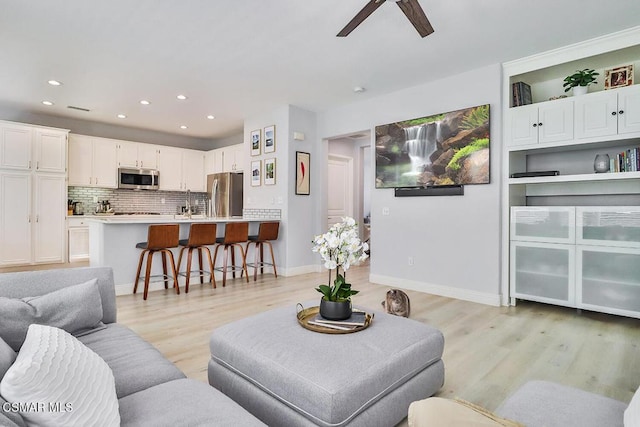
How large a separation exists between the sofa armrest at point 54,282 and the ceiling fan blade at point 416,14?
2580 millimetres

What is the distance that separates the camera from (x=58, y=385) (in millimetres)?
928

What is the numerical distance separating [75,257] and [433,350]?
7.04 meters

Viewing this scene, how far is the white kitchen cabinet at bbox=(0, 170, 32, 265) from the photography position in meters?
5.80

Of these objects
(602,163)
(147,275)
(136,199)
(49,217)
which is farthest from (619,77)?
(49,217)

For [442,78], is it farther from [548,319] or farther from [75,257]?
[75,257]

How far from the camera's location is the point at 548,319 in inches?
137

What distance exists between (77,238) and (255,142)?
152 inches

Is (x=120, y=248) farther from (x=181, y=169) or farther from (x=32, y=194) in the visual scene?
(x=181, y=169)

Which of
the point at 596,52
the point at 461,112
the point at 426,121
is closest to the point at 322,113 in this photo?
the point at 426,121

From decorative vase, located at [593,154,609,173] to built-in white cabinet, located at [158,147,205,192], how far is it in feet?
24.3

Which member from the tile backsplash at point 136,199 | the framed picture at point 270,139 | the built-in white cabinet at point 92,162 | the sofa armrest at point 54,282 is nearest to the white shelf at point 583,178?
the framed picture at point 270,139

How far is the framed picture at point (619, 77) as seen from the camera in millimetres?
3338

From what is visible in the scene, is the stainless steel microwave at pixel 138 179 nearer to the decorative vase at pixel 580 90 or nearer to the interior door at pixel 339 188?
the interior door at pixel 339 188

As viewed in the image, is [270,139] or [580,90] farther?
[270,139]
